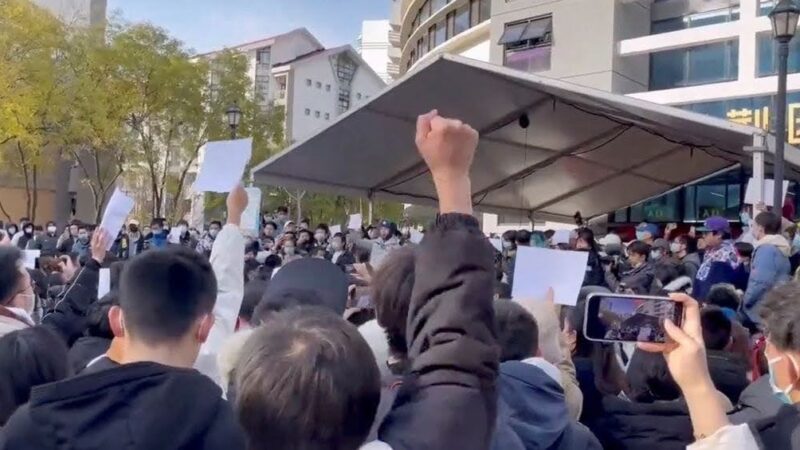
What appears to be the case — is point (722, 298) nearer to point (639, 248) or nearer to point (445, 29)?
point (639, 248)

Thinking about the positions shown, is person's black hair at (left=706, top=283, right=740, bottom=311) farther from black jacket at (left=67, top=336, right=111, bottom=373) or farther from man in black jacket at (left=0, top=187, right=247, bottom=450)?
man in black jacket at (left=0, top=187, right=247, bottom=450)

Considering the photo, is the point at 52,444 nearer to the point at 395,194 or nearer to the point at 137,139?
the point at 395,194

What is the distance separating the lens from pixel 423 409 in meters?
1.72

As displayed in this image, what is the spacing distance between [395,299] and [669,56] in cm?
2848

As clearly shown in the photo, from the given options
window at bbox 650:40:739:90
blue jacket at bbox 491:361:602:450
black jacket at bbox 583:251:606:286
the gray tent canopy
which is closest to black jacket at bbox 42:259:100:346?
blue jacket at bbox 491:361:602:450

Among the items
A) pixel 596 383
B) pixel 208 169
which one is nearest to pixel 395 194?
pixel 208 169

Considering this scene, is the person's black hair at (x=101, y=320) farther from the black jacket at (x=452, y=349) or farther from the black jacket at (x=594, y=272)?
the black jacket at (x=594, y=272)

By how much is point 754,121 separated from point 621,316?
1024 inches

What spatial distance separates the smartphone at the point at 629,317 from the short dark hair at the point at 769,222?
603 cm

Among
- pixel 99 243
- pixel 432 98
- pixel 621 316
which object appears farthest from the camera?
pixel 432 98

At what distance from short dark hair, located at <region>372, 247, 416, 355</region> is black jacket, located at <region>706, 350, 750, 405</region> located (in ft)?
6.65

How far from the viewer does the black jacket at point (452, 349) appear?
1.69 metres

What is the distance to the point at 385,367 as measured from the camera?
7.72 feet

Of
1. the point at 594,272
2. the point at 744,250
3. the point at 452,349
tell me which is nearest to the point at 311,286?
the point at 452,349
